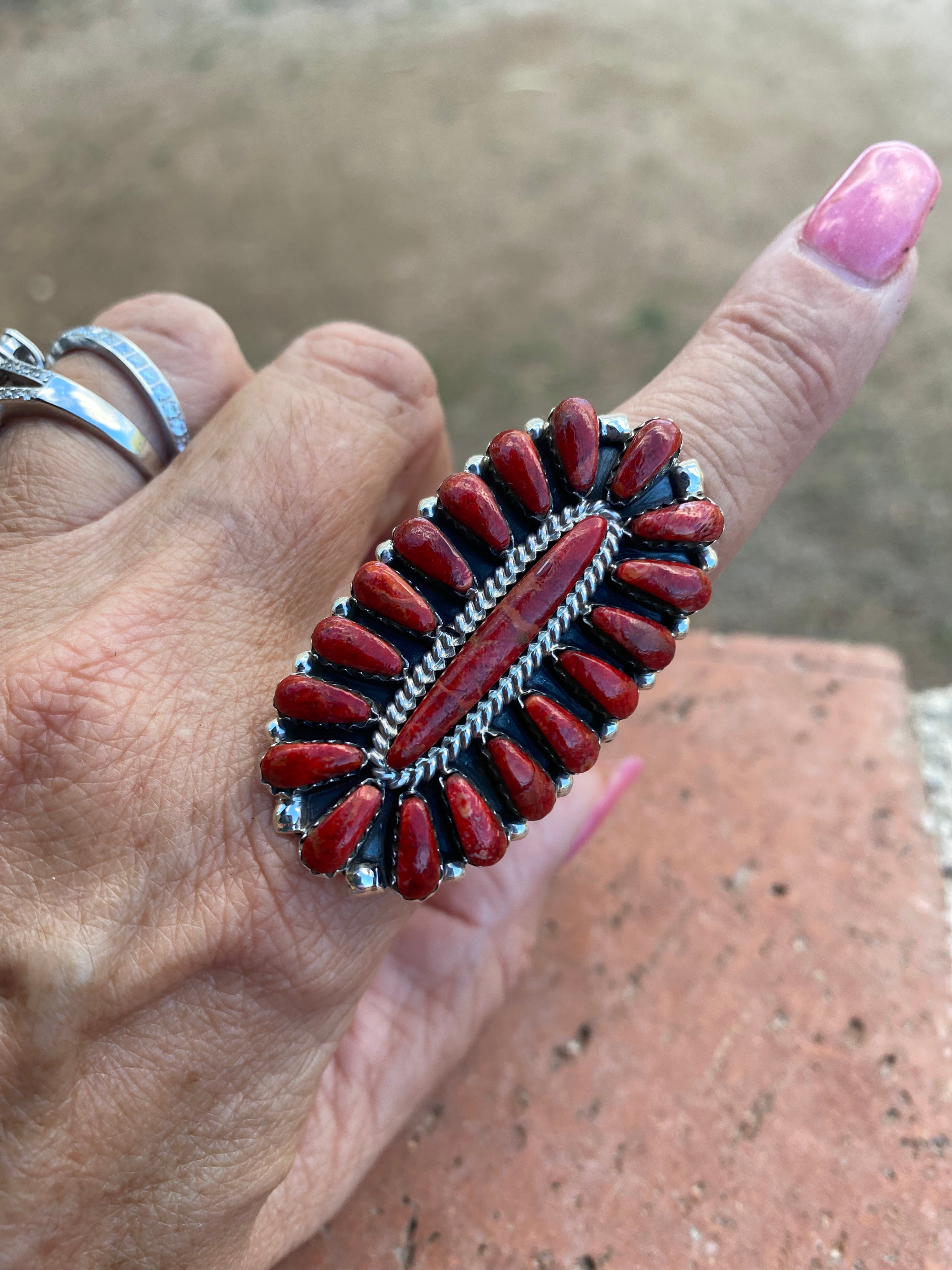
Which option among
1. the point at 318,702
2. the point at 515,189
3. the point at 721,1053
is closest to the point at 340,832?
the point at 318,702

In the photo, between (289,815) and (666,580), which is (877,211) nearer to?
(666,580)

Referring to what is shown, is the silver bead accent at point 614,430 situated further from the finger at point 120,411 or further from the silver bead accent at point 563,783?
the finger at point 120,411

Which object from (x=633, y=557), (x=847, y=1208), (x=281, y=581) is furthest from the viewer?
(x=847, y=1208)

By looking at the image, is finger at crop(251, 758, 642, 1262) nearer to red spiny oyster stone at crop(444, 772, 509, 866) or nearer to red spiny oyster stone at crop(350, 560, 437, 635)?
red spiny oyster stone at crop(444, 772, 509, 866)

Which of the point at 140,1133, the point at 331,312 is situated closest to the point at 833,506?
the point at 331,312

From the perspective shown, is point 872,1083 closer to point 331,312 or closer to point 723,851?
point 723,851

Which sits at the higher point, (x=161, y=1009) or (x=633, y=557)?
(x=633, y=557)
